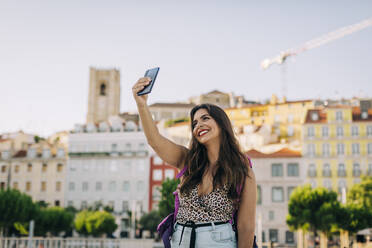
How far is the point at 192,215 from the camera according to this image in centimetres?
264

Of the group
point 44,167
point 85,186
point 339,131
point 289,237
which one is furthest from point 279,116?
point 44,167

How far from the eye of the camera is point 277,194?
4175 cm

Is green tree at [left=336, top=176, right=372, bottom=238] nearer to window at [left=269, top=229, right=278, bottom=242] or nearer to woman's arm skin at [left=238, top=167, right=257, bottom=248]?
window at [left=269, top=229, right=278, bottom=242]

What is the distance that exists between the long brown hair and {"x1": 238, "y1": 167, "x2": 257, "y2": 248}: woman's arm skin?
5 cm

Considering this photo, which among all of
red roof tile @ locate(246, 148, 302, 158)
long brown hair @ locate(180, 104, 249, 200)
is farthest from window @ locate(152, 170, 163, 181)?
long brown hair @ locate(180, 104, 249, 200)

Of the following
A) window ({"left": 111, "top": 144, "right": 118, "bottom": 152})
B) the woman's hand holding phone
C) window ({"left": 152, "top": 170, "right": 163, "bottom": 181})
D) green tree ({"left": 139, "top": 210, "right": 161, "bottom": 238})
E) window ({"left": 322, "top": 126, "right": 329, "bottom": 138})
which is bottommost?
green tree ({"left": 139, "top": 210, "right": 161, "bottom": 238})

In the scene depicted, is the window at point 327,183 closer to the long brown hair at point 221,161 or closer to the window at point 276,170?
the window at point 276,170

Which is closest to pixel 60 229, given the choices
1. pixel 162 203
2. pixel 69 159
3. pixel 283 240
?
pixel 162 203

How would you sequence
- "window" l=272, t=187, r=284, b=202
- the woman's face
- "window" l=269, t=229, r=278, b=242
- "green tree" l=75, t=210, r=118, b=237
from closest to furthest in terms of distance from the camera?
the woman's face, "green tree" l=75, t=210, r=118, b=237, "window" l=269, t=229, r=278, b=242, "window" l=272, t=187, r=284, b=202

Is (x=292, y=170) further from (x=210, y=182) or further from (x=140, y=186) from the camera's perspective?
(x=210, y=182)

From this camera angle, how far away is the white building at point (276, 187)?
40938mm

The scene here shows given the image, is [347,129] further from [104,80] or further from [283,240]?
[104,80]

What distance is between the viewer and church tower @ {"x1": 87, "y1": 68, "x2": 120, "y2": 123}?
10606 centimetres

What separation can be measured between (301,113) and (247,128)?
9.00 metres
